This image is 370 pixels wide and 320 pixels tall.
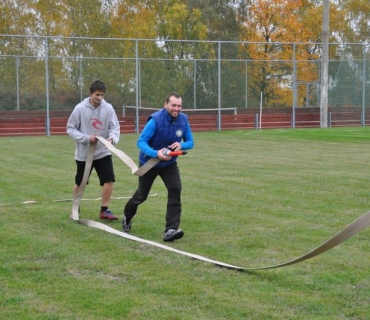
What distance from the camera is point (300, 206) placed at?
35.1ft

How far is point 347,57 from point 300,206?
32757 millimetres

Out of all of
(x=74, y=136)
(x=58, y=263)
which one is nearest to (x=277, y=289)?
(x=58, y=263)

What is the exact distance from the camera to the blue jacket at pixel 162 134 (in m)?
8.52

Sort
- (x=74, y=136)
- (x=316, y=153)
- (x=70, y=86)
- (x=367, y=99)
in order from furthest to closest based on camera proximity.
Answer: (x=367, y=99) < (x=70, y=86) < (x=316, y=153) < (x=74, y=136)

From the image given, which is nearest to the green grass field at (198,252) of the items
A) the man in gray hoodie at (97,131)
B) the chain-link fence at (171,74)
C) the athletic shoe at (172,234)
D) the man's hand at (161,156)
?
the athletic shoe at (172,234)

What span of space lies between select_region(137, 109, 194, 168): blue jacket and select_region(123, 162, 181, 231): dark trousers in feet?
0.36

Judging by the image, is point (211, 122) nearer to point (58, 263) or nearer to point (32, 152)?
point (32, 152)

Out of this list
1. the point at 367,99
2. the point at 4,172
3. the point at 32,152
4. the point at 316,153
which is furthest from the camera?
the point at 367,99

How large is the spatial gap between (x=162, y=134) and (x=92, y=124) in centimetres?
163

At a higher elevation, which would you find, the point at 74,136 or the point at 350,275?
the point at 74,136

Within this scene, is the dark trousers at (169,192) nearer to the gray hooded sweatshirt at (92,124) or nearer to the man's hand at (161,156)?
the man's hand at (161,156)

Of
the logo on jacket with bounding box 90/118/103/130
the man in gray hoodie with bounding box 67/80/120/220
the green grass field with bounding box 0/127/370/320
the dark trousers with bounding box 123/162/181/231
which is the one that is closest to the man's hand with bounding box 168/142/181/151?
the dark trousers with bounding box 123/162/181/231

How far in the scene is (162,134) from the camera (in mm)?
8609

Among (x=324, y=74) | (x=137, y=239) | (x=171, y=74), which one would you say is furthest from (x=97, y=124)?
(x=324, y=74)
